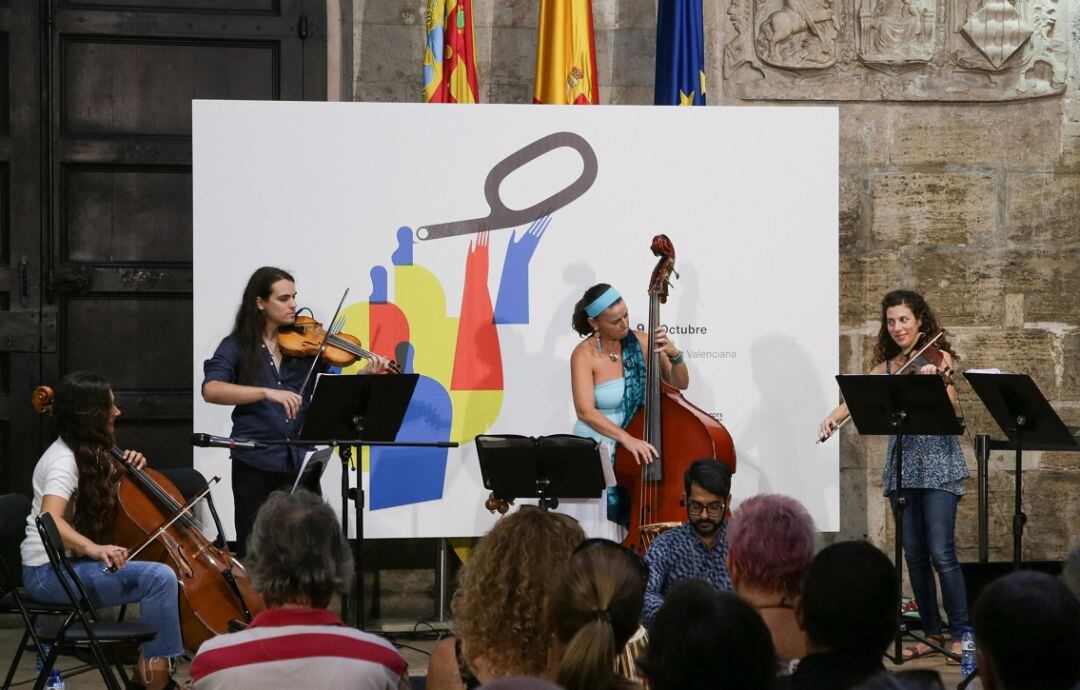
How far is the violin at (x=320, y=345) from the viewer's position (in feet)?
18.4

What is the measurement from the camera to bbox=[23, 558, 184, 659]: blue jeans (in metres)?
4.66

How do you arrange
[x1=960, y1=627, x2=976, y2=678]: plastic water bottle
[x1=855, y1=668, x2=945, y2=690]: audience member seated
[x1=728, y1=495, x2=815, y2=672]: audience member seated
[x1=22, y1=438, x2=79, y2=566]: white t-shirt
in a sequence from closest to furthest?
[x1=855, y1=668, x2=945, y2=690]: audience member seated → [x1=728, y1=495, x2=815, y2=672]: audience member seated → [x1=22, y1=438, x2=79, y2=566]: white t-shirt → [x1=960, y1=627, x2=976, y2=678]: plastic water bottle

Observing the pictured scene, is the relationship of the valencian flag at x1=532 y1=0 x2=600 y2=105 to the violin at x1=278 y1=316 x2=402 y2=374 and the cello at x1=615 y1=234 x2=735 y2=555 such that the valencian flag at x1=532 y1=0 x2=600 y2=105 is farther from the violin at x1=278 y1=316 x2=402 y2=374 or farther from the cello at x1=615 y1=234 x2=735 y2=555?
the violin at x1=278 y1=316 x2=402 y2=374

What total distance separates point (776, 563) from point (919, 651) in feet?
9.54

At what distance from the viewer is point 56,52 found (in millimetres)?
6824

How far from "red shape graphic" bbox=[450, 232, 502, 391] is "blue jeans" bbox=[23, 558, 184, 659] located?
1.83 metres

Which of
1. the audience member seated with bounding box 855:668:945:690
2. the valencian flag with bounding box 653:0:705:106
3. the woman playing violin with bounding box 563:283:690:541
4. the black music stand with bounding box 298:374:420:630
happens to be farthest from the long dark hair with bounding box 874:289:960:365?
the audience member seated with bounding box 855:668:945:690

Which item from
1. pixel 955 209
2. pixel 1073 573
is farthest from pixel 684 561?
pixel 955 209

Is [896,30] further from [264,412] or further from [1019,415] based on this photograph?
[264,412]

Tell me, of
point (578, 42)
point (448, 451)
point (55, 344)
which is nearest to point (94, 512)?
point (448, 451)

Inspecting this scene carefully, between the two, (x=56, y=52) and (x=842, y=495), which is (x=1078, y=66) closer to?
(x=842, y=495)

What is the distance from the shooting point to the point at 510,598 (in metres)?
2.71

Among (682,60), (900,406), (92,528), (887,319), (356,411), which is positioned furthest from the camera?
(682,60)

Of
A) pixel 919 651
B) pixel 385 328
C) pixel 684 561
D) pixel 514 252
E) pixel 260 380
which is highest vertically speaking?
pixel 514 252
